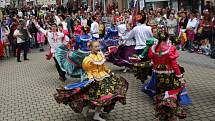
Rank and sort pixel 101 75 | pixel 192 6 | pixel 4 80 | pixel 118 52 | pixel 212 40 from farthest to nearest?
1. pixel 192 6
2. pixel 212 40
3. pixel 4 80
4. pixel 118 52
5. pixel 101 75

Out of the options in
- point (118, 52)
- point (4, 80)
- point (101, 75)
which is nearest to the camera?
point (101, 75)

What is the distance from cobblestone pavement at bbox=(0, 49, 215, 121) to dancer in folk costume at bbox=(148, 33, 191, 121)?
545mm

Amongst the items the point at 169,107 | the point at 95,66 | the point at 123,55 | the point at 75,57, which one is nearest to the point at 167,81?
the point at 169,107

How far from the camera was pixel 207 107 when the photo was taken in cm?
780

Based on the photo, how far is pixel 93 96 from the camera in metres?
6.82

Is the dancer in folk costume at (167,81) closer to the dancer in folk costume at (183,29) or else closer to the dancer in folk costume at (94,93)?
the dancer in folk costume at (94,93)

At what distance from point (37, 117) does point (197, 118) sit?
3.10 m

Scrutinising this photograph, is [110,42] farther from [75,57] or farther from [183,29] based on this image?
[183,29]

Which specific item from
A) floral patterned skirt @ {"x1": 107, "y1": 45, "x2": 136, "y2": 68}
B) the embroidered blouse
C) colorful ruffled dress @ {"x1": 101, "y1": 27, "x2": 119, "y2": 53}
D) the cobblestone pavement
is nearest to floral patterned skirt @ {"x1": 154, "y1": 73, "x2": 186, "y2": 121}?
the cobblestone pavement

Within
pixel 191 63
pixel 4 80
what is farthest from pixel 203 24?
pixel 4 80

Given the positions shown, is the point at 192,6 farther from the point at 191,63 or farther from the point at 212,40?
the point at 191,63

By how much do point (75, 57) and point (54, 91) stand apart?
1.07 metres

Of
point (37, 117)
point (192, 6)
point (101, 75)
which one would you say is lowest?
point (37, 117)

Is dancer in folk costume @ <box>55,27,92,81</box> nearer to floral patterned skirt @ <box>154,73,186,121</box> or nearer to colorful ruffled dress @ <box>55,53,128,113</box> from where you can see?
colorful ruffled dress @ <box>55,53,128,113</box>
